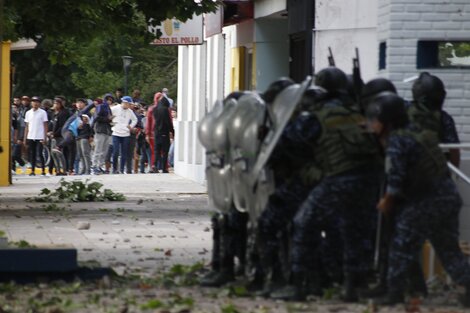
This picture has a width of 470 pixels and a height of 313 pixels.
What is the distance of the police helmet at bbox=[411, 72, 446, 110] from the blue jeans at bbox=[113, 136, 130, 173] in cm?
2527

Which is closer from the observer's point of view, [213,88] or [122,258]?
[122,258]

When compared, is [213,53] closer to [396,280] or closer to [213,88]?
[213,88]

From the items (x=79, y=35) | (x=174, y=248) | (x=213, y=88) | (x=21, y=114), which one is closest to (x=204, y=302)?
(x=174, y=248)

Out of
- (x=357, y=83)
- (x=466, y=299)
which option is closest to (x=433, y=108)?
(x=357, y=83)

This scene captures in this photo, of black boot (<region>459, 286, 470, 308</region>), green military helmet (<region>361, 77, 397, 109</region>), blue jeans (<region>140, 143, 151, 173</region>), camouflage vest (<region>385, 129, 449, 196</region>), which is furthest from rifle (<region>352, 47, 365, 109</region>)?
blue jeans (<region>140, 143, 151, 173</region>)

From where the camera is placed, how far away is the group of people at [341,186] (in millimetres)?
11234

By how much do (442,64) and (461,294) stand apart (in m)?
5.75

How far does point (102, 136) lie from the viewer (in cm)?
3781

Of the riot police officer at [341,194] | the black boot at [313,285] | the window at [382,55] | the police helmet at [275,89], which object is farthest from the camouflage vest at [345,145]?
the window at [382,55]

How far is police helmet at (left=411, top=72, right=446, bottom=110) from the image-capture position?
12.8m

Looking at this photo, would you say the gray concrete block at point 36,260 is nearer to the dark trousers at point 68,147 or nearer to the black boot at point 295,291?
the black boot at point 295,291

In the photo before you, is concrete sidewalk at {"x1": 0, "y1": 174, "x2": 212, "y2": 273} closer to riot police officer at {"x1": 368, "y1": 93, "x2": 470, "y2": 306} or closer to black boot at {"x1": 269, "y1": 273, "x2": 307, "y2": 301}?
black boot at {"x1": 269, "y1": 273, "x2": 307, "y2": 301}

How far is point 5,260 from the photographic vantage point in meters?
13.4

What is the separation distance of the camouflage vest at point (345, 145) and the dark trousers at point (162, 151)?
1040 inches
